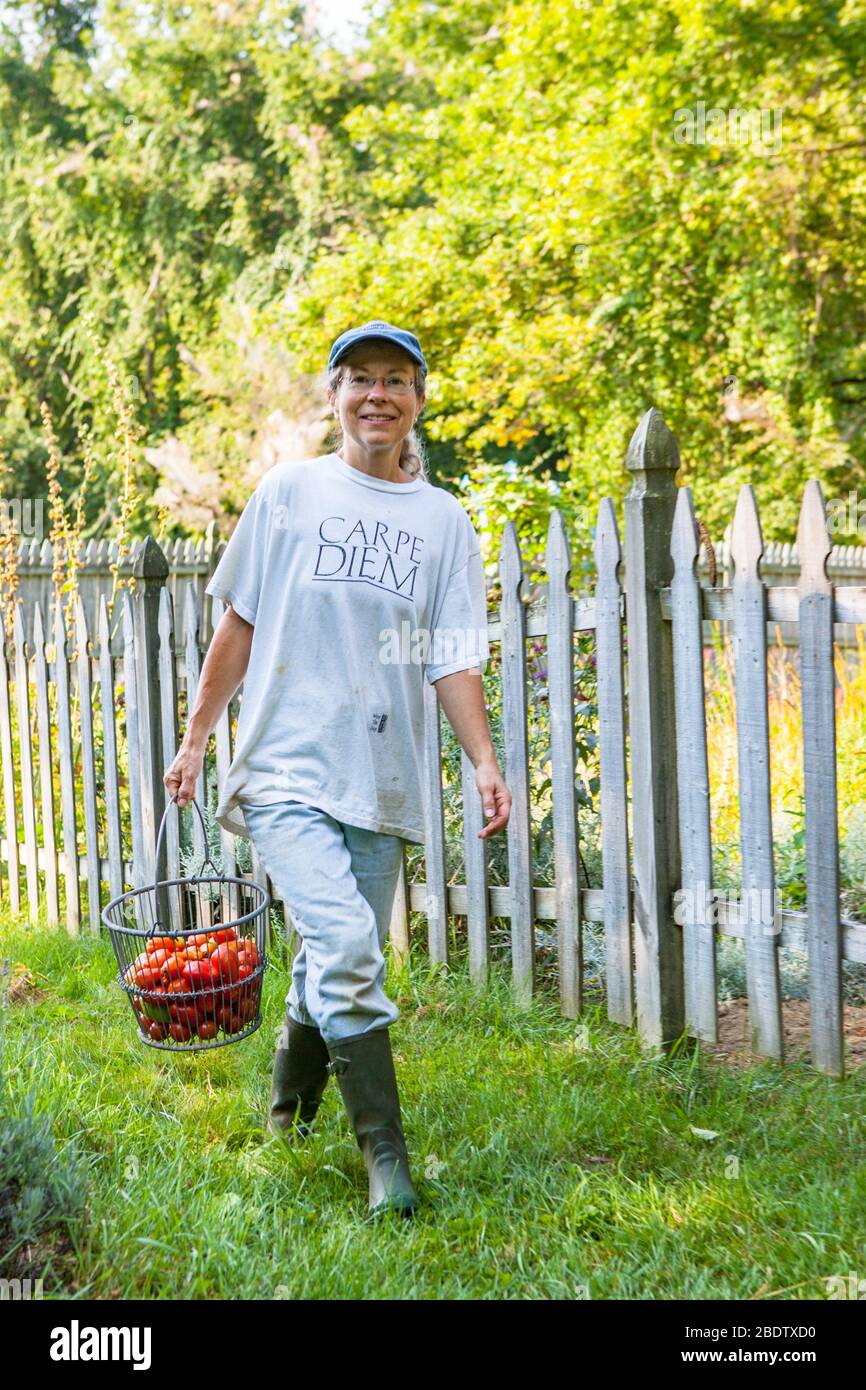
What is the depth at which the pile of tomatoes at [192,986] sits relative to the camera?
287 centimetres

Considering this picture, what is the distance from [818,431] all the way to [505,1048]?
1252 centimetres

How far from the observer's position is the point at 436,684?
2969 millimetres

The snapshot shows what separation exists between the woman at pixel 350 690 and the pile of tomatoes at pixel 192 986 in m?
0.13

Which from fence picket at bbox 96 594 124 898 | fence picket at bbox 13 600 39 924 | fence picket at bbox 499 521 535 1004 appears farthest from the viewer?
fence picket at bbox 13 600 39 924

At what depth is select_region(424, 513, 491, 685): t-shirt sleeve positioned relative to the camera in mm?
2881

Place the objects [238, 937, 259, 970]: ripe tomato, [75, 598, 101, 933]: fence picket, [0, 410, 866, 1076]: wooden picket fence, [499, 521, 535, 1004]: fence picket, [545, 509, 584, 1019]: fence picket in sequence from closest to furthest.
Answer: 1. [238, 937, 259, 970]: ripe tomato
2. [0, 410, 866, 1076]: wooden picket fence
3. [545, 509, 584, 1019]: fence picket
4. [499, 521, 535, 1004]: fence picket
5. [75, 598, 101, 933]: fence picket

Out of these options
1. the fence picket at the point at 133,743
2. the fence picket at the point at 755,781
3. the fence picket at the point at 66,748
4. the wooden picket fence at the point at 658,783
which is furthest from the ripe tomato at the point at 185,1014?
the fence picket at the point at 66,748

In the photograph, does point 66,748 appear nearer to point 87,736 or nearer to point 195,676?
point 87,736

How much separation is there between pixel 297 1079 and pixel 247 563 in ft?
4.03

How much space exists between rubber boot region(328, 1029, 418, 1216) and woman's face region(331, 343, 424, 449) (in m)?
1.32

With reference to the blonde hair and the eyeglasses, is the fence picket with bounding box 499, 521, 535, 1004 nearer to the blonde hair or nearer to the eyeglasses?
the blonde hair

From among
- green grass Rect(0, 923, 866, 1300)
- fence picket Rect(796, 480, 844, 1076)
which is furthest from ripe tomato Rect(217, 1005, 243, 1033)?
fence picket Rect(796, 480, 844, 1076)

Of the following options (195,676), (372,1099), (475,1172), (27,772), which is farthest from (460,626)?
(27,772)

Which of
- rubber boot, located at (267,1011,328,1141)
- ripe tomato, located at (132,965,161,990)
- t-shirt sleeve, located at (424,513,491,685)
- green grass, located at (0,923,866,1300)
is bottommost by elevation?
green grass, located at (0,923,866,1300)
